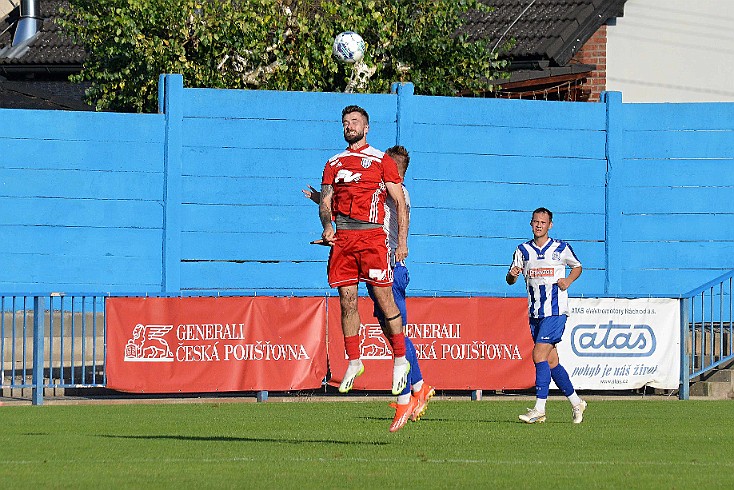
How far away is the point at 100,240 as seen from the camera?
19.2 m

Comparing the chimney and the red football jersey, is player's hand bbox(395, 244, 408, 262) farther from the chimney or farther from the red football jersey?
the chimney

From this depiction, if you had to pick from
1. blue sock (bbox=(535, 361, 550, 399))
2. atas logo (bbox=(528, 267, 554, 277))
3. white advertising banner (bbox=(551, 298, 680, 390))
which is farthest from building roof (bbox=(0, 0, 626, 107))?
blue sock (bbox=(535, 361, 550, 399))

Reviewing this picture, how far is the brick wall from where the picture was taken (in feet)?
86.6

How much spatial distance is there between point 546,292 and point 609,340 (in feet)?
13.2

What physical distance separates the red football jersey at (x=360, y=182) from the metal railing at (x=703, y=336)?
7809 millimetres

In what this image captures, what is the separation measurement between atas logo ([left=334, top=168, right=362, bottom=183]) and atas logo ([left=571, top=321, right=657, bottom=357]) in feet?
24.1

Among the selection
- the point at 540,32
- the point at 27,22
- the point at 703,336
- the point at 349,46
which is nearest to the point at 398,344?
the point at 703,336

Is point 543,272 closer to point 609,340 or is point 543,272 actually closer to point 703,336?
point 609,340

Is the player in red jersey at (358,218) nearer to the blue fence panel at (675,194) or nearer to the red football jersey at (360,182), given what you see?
the red football jersey at (360,182)

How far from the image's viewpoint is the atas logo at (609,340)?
17688 mm

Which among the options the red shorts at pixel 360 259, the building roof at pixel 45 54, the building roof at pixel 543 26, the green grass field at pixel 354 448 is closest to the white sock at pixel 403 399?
the green grass field at pixel 354 448

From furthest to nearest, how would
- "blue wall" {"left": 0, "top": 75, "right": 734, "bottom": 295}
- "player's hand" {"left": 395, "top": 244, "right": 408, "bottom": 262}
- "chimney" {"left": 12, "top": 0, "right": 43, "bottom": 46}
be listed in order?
1. "chimney" {"left": 12, "top": 0, "right": 43, "bottom": 46}
2. "blue wall" {"left": 0, "top": 75, "right": 734, "bottom": 295}
3. "player's hand" {"left": 395, "top": 244, "right": 408, "bottom": 262}

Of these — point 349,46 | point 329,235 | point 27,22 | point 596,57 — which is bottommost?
point 329,235

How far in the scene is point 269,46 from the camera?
74.7 feet
